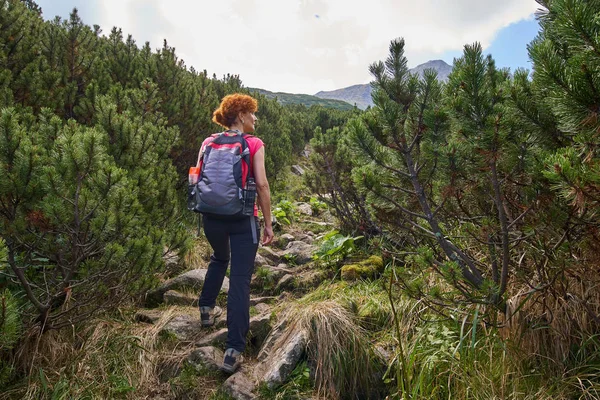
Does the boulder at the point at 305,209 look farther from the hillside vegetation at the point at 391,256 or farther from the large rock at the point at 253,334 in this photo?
the large rock at the point at 253,334

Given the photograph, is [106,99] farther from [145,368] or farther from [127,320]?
[145,368]

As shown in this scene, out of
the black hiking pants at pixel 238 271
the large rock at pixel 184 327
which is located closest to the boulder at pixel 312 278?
the large rock at pixel 184 327

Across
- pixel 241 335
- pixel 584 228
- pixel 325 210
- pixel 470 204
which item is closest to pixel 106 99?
pixel 241 335

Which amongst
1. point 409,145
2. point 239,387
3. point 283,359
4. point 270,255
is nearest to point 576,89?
point 409,145

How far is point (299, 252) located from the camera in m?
5.88

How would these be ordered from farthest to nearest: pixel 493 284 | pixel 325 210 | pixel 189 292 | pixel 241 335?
pixel 325 210
pixel 189 292
pixel 241 335
pixel 493 284

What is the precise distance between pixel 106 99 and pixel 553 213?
4.15 meters

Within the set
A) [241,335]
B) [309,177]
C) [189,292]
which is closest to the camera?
[241,335]

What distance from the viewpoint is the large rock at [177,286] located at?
423cm

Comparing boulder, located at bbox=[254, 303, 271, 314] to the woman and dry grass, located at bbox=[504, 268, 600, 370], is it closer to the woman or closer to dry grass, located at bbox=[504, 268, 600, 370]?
the woman

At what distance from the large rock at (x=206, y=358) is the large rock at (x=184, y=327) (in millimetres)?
363

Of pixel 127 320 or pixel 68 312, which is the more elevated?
pixel 68 312

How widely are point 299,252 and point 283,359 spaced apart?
293cm

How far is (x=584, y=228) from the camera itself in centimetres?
199
